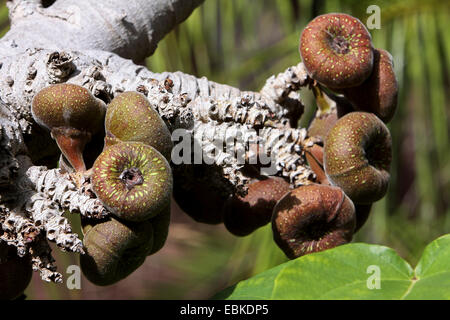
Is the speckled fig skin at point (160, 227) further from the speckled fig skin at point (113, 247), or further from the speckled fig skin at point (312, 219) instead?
the speckled fig skin at point (312, 219)

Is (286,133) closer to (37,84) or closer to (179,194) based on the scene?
(179,194)

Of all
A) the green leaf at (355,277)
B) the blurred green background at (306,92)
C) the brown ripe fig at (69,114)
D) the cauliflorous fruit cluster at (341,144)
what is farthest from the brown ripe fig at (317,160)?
the blurred green background at (306,92)

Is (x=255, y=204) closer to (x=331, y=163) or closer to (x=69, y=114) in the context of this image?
(x=331, y=163)

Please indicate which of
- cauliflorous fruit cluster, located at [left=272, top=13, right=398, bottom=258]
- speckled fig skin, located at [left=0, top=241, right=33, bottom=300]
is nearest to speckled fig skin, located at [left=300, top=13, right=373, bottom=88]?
cauliflorous fruit cluster, located at [left=272, top=13, right=398, bottom=258]

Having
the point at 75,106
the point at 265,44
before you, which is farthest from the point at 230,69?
the point at 75,106

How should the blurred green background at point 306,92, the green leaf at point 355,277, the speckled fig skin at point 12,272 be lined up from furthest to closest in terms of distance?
the blurred green background at point 306,92
the speckled fig skin at point 12,272
the green leaf at point 355,277

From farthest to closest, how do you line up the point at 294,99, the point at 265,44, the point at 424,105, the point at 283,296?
the point at 265,44
the point at 424,105
the point at 294,99
the point at 283,296
